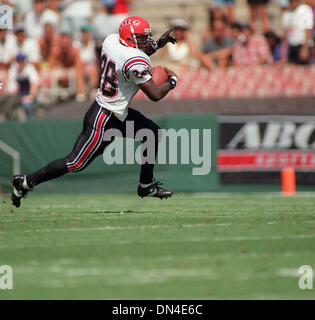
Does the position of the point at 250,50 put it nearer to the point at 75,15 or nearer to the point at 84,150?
the point at 75,15

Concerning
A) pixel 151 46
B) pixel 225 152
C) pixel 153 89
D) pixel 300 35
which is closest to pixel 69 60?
pixel 225 152

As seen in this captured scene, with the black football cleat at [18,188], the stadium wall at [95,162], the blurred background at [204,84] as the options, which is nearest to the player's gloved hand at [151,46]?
the black football cleat at [18,188]

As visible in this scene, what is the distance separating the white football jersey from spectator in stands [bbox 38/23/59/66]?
329 inches

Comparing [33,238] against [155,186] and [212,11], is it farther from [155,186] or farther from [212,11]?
[212,11]

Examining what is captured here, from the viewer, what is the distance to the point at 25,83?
16.6m

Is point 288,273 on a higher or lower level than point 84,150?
lower

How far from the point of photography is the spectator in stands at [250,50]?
16750mm

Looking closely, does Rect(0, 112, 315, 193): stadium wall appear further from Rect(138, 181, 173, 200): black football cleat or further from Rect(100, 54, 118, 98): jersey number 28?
Rect(100, 54, 118, 98): jersey number 28

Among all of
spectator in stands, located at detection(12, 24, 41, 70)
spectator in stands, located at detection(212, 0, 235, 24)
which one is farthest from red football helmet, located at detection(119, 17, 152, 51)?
spectator in stands, located at detection(212, 0, 235, 24)

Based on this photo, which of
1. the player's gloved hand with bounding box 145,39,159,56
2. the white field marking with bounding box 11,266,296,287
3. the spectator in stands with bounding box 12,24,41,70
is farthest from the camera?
the spectator in stands with bounding box 12,24,41,70

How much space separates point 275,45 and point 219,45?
109 centimetres

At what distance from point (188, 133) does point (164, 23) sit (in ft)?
Result: 18.5

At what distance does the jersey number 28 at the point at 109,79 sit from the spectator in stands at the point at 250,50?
24.9ft

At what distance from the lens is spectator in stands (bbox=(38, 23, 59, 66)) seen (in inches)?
696
